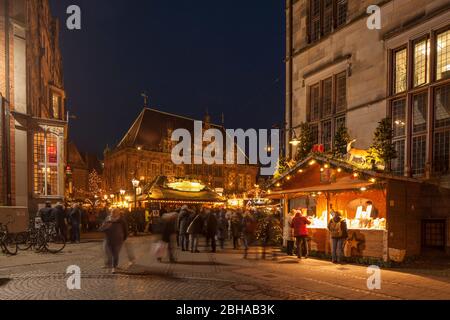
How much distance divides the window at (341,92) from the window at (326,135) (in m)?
1.09

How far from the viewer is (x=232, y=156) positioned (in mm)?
73312

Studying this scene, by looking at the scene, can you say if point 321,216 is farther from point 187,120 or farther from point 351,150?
point 187,120

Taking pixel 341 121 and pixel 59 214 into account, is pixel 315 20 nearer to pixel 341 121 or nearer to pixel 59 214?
pixel 341 121

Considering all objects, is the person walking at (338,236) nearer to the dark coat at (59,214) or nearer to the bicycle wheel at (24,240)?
the bicycle wheel at (24,240)

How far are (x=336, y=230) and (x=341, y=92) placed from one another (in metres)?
8.22

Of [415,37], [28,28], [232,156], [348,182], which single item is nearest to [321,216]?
[348,182]

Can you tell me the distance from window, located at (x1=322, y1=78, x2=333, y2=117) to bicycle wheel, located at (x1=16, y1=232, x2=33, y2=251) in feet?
48.8

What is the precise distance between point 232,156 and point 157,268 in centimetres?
6130

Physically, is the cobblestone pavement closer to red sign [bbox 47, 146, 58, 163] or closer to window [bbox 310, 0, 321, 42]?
red sign [bbox 47, 146, 58, 163]

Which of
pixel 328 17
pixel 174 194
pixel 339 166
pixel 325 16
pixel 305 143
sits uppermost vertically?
pixel 325 16

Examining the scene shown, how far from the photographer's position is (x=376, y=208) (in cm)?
1446

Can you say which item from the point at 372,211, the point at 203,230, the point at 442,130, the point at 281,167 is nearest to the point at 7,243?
the point at 203,230

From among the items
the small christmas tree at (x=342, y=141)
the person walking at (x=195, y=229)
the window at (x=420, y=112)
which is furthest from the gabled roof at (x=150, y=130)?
the window at (x=420, y=112)

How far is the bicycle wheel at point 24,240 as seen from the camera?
55.8ft
